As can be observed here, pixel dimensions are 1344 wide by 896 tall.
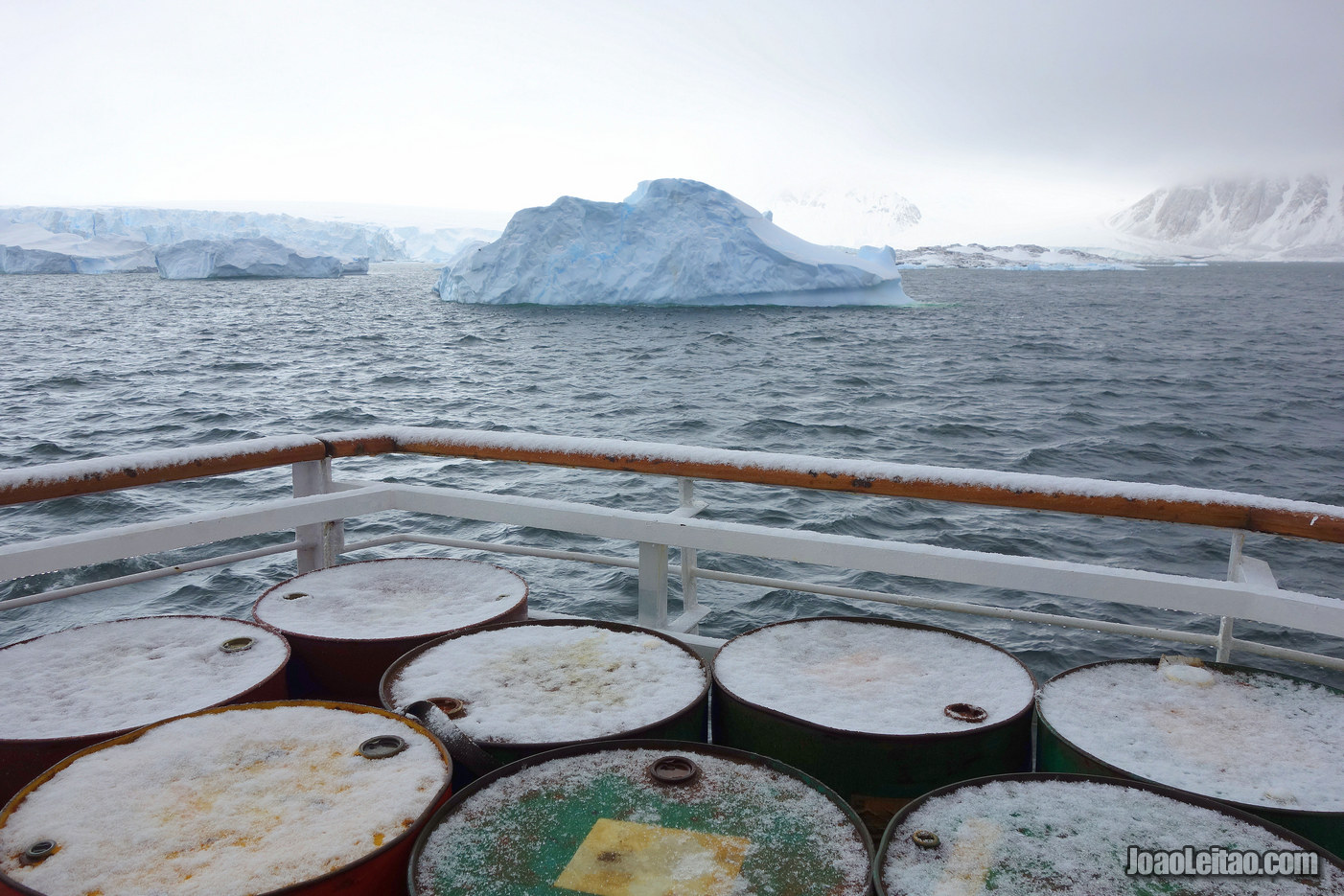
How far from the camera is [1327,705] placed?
51.5 inches

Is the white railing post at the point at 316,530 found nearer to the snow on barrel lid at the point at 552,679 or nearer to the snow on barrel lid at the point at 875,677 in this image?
the snow on barrel lid at the point at 552,679

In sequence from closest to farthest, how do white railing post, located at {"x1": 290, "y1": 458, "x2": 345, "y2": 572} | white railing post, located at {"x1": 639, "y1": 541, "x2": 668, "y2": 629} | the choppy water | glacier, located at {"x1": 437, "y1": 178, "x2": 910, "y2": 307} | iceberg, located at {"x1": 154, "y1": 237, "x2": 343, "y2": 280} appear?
white railing post, located at {"x1": 639, "y1": 541, "x2": 668, "y2": 629}, white railing post, located at {"x1": 290, "y1": 458, "x2": 345, "y2": 572}, the choppy water, glacier, located at {"x1": 437, "y1": 178, "x2": 910, "y2": 307}, iceberg, located at {"x1": 154, "y1": 237, "x2": 343, "y2": 280}

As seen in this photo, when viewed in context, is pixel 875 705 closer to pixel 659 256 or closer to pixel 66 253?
pixel 659 256

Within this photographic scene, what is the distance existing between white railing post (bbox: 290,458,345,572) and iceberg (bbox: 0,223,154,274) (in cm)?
7413

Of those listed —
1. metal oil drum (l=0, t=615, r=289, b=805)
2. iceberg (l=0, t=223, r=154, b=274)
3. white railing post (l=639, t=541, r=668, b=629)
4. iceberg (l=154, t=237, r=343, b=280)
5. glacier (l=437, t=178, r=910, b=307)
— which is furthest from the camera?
iceberg (l=0, t=223, r=154, b=274)

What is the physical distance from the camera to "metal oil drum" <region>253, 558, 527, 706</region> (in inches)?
58.5

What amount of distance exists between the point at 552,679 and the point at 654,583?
20.8 inches

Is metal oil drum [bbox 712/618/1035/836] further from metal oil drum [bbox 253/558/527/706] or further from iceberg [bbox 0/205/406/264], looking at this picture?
iceberg [bbox 0/205/406/264]

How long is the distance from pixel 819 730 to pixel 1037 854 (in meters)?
0.29

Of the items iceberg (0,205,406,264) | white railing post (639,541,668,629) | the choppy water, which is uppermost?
iceberg (0,205,406,264)

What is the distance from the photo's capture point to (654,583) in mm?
1895

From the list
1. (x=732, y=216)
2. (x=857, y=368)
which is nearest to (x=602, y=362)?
(x=857, y=368)

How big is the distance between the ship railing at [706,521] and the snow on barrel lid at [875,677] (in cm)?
13

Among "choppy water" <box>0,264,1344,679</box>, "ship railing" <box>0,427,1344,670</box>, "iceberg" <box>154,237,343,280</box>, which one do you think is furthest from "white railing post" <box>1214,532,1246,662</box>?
"iceberg" <box>154,237,343,280</box>
